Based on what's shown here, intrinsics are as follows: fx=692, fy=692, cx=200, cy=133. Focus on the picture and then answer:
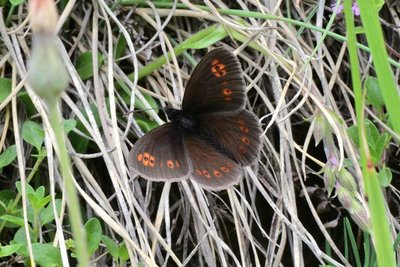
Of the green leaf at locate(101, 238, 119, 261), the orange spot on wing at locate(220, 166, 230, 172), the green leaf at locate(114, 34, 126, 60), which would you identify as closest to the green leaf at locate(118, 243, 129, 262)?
the green leaf at locate(101, 238, 119, 261)

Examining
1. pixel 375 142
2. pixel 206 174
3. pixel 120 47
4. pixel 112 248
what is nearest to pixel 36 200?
pixel 112 248

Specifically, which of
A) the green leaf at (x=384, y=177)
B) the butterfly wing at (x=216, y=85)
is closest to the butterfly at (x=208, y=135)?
the butterfly wing at (x=216, y=85)

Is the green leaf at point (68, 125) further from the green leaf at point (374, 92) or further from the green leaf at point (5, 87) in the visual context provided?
the green leaf at point (374, 92)

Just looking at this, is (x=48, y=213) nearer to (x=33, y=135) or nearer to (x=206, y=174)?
(x=33, y=135)

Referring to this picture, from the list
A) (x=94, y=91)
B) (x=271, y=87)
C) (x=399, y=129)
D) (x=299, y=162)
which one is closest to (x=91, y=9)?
(x=94, y=91)

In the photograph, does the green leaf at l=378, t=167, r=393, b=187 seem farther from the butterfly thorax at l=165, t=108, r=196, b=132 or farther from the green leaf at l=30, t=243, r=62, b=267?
the green leaf at l=30, t=243, r=62, b=267
